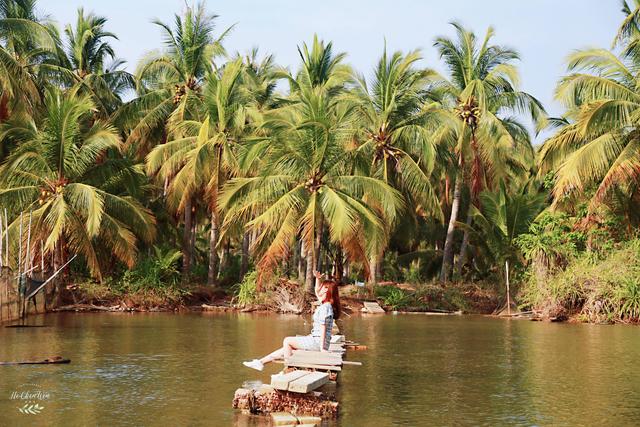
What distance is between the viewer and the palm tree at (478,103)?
Result: 111ft

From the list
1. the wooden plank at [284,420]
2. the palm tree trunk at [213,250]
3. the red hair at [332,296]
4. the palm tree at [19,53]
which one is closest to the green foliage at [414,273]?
the palm tree trunk at [213,250]

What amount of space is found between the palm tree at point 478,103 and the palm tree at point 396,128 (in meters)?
2.13

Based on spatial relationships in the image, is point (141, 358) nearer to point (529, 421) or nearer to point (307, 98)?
point (529, 421)

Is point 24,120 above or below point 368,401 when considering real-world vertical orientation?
above

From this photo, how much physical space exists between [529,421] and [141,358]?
313 inches

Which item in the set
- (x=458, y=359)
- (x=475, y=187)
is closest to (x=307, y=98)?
(x=475, y=187)

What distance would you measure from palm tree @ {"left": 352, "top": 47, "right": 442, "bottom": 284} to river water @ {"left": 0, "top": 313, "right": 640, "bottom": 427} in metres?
9.60

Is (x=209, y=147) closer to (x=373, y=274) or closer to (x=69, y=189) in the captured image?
(x=69, y=189)

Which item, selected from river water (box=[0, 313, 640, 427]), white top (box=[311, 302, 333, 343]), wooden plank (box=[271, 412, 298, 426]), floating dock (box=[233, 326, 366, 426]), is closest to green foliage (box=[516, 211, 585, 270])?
river water (box=[0, 313, 640, 427])

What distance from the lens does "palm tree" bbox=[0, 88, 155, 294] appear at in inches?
1053

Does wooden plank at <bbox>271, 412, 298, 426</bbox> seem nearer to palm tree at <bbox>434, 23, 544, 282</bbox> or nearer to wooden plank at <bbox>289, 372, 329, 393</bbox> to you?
wooden plank at <bbox>289, 372, 329, 393</bbox>

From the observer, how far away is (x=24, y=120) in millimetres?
29375

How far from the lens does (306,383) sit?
9453 mm

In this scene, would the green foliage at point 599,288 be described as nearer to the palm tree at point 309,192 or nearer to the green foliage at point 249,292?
the palm tree at point 309,192
